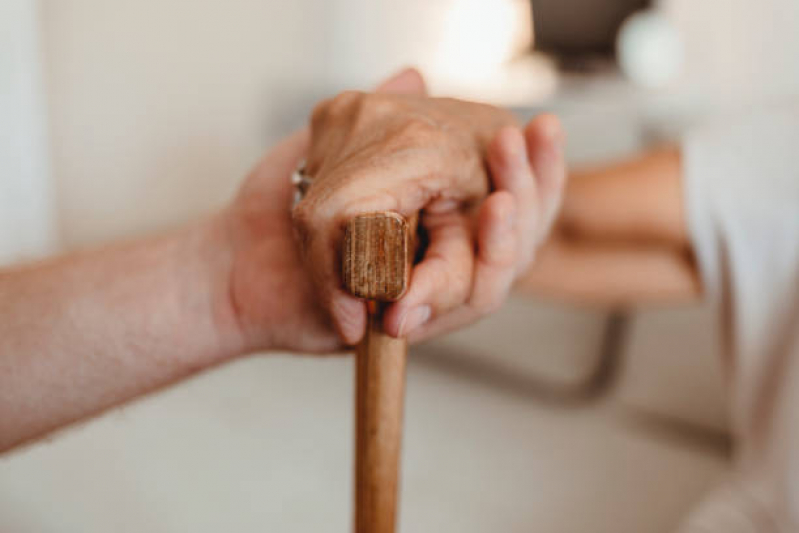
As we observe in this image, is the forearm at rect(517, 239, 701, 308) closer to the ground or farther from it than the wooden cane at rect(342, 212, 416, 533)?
closer to the ground

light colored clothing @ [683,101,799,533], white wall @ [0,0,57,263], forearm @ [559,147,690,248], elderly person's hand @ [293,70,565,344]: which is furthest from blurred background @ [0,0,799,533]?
elderly person's hand @ [293,70,565,344]

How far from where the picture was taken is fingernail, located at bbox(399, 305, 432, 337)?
1.06ft

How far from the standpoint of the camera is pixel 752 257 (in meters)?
0.63

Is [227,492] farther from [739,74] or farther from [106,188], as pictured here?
[739,74]

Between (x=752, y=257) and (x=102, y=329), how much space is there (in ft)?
1.71

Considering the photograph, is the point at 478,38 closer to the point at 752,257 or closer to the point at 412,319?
the point at 752,257

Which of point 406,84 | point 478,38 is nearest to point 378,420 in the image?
point 406,84

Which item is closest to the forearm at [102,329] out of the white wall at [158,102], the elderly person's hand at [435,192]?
the elderly person's hand at [435,192]

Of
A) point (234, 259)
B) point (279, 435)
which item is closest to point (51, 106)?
point (279, 435)

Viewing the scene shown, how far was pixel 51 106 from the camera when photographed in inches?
59.6

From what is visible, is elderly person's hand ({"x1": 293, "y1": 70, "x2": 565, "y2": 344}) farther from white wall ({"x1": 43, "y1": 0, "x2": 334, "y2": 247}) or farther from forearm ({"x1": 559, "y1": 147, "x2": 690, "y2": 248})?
white wall ({"x1": 43, "y1": 0, "x2": 334, "y2": 247})

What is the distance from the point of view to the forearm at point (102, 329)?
1.38 feet

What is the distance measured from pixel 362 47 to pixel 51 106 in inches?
50.9

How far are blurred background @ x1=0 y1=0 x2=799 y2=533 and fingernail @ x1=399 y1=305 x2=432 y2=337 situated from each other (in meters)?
0.43
